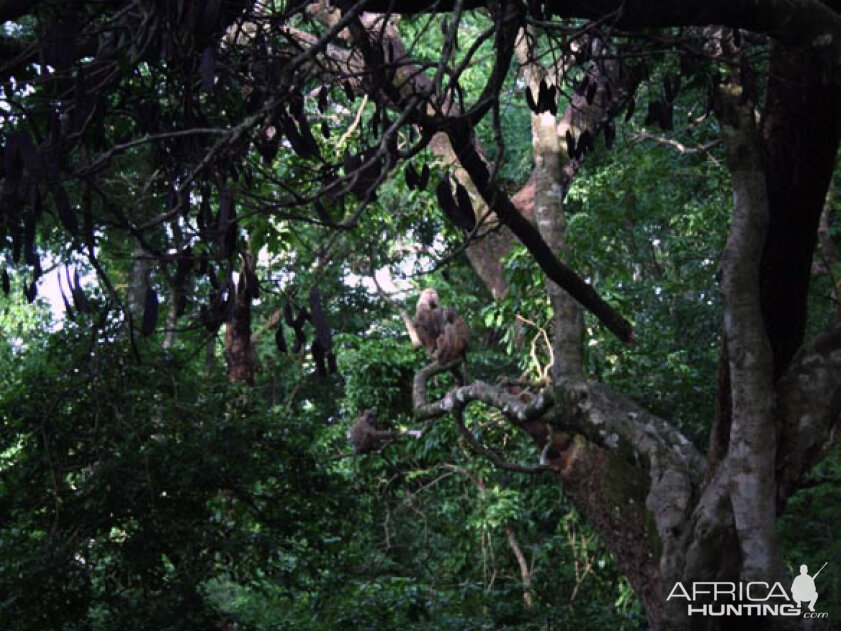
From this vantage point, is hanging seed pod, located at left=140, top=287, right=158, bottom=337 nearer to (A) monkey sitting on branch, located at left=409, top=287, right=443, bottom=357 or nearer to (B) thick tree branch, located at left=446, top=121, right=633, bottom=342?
(B) thick tree branch, located at left=446, top=121, right=633, bottom=342

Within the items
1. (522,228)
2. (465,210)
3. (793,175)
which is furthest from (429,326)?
(465,210)

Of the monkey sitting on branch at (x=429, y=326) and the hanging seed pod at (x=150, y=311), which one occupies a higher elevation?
the monkey sitting on branch at (x=429, y=326)

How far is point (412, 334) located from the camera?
840cm

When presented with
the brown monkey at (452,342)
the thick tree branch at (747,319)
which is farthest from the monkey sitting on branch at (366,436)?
the thick tree branch at (747,319)

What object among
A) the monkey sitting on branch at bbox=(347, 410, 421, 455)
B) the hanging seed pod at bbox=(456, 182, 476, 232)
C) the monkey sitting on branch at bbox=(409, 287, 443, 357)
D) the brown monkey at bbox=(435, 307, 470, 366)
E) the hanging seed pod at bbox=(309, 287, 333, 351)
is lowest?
the hanging seed pod at bbox=(309, 287, 333, 351)

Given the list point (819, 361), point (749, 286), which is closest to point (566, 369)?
point (819, 361)

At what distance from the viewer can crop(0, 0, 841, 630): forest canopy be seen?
2.71m

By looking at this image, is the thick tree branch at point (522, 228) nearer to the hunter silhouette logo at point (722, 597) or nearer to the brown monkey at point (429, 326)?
the hunter silhouette logo at point (722, 597)

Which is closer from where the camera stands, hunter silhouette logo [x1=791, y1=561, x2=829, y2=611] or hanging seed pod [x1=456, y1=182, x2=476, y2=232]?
hanging seed pod [x1=456, y1=182, x2=476, y2=232]

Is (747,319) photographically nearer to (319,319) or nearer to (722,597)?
(722,597)

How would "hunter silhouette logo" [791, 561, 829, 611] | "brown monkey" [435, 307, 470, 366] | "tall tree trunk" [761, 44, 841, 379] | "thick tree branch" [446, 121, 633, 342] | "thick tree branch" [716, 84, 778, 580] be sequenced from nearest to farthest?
"thick tree branch" [446, 121, 633, 342] → "thick tree branch" [716, 84, 778, 580] → "tall tree trunk" [761, 44, 841, 379] → "hunter silhouette logo" [791, 561, 829, 611] → "brown monkey" [435, 307, 470, 366]

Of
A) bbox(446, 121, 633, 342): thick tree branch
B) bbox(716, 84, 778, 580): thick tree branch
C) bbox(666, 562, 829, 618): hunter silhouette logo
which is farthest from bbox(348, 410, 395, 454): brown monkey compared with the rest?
bbox(716, 84, 778, 580): thick tree branch

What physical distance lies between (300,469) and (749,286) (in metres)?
3.16

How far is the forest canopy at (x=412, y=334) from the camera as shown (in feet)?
8.89
